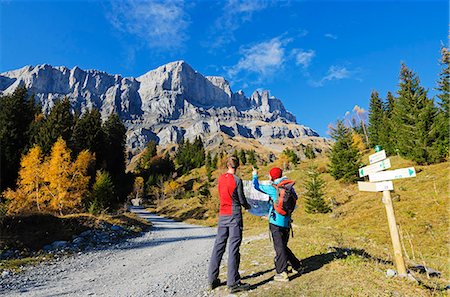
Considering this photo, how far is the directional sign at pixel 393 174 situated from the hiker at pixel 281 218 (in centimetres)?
220

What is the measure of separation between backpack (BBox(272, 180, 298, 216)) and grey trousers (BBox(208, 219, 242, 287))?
42.2 inches

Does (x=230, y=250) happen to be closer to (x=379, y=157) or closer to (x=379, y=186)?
(x=379, y=186)

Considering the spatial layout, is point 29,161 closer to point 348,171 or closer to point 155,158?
point 348,171

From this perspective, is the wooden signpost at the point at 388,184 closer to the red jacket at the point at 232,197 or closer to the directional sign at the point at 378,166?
the directional sign at the point at 378,166

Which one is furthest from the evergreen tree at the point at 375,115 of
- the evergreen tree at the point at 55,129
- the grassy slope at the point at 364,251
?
the evergreen tree at the point at 55,129

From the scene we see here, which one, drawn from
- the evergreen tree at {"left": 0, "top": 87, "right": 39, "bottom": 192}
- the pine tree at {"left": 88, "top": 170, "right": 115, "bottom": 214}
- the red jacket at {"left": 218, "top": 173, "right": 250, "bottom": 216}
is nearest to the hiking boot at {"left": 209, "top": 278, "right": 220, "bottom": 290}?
the red jacket at {"left": 218, "top": 173, "right": 250, "bottom": 216}

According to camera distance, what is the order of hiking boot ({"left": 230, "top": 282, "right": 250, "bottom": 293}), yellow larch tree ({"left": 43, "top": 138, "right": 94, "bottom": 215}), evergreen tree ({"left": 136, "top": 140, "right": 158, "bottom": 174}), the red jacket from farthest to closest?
evergreen tree ({"left": 136, "top": 140, "right": 158, "bottom": 174}) → yellow larch tree ({"left": 43, "top": 138, "right": 94, "bottom": 215}) → the red jacket → hiking boot ({"left": 230, "top": 282, "right": 250, "bottom": 293})

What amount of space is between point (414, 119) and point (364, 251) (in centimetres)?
3035

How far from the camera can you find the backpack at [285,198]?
6.10 metres

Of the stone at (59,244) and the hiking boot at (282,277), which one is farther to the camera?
the stone at (59,244)

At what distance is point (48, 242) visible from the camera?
42.8ft

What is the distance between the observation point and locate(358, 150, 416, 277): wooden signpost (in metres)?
5.86

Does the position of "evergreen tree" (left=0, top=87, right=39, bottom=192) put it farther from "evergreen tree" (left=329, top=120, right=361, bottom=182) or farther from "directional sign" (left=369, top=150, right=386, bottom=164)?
"evergreen tree" (left=329, top=120, right=361, bottom=182)

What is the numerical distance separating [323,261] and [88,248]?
39.8ft
